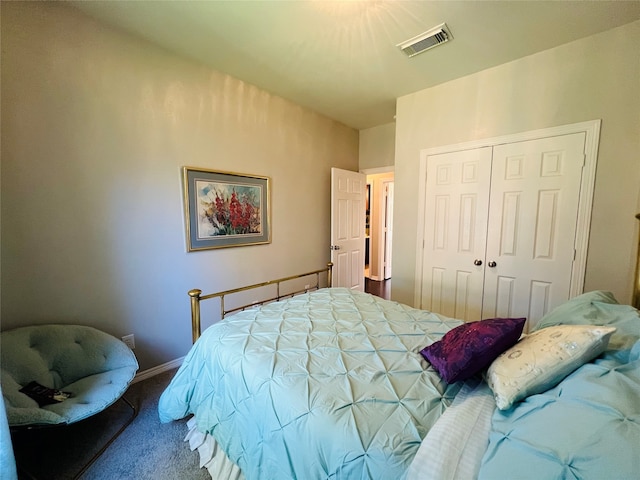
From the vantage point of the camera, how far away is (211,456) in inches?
57.0

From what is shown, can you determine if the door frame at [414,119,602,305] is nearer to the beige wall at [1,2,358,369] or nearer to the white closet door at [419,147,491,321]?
the white closet door at [419,147,491,321]

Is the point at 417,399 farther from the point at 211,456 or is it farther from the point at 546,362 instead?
the point at 211,456

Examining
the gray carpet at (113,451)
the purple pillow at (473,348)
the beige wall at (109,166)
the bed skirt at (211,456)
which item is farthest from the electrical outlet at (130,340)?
the purple pillow at (473,348)

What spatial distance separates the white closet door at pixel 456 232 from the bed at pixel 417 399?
4.36ft

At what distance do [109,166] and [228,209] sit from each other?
3.27ft

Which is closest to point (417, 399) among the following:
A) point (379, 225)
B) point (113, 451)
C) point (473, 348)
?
point (473, 348)

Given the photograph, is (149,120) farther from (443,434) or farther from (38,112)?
(443,434)

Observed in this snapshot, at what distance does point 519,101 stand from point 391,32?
4.28ft

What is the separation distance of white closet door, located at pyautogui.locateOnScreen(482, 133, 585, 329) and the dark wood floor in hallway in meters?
2.20

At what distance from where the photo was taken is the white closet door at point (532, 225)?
219 cm

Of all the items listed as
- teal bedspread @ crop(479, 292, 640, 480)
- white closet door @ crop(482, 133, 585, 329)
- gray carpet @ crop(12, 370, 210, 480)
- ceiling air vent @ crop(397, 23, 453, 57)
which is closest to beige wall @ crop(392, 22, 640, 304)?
white closet door @ crop(482, 133, 585, 329)

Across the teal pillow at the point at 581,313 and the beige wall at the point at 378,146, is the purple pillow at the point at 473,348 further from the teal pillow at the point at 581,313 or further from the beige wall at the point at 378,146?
the beige wall at the point at 378,146

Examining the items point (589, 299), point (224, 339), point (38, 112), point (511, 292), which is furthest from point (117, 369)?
point (511, 292)

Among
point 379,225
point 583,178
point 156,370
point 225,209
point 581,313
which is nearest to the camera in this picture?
point 581,313
